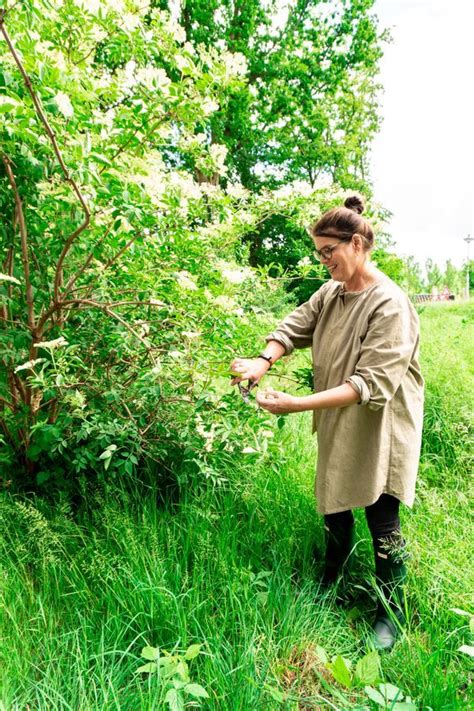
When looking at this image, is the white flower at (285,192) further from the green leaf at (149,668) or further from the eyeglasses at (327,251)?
the green leaf at (149,668)

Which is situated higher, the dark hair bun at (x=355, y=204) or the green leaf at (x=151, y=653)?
the dark hair bun at (x=355, y=204)

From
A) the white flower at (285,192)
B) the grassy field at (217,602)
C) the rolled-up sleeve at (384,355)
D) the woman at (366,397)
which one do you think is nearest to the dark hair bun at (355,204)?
the woman at (366,397)

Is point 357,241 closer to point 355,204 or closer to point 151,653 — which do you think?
point 355,204

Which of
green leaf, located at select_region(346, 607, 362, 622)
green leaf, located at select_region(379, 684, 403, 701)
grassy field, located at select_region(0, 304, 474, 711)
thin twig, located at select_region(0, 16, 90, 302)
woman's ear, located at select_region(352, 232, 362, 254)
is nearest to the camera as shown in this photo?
thin twig, located at select_region(0, 16, 90, 302)

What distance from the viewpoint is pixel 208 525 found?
2.32 m

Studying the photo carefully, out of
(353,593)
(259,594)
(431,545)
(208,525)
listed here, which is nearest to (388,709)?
(259,594)

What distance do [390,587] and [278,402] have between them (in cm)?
101

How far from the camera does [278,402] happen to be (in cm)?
169

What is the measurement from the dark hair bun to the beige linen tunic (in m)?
0.31

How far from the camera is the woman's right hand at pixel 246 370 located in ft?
6.17

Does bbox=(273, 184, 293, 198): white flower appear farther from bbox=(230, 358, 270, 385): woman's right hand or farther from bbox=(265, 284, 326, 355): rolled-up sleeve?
bbox=(230, 358, 270, 385): woman's right hand

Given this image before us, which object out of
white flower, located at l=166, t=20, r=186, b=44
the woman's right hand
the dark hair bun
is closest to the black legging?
the woman's right hand

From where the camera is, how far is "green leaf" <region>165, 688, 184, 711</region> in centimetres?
133

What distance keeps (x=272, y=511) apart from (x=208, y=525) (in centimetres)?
37
